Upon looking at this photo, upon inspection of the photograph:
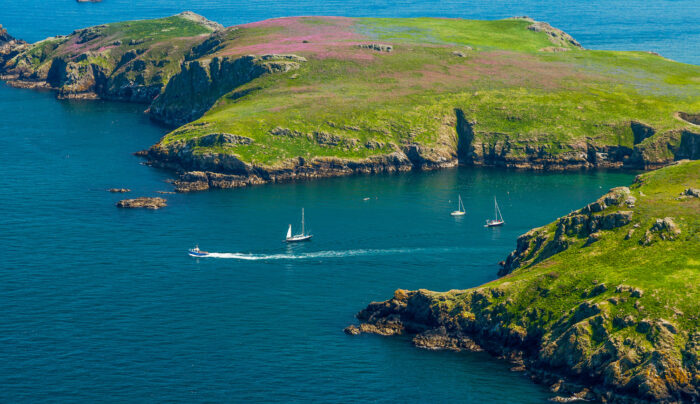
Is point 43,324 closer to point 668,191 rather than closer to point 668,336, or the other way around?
point 668,336

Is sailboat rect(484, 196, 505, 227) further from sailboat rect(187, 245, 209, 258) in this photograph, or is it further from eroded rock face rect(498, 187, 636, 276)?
sailboat rect(187, 245, 209, 258)

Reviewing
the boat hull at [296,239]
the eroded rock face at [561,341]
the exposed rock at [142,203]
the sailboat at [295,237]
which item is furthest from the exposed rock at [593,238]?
the exposed rock at [142,203]

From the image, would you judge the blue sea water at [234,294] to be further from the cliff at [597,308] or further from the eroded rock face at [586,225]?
the eroded rock face at [586,225]

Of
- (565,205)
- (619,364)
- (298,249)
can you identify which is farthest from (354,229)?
(619,364)

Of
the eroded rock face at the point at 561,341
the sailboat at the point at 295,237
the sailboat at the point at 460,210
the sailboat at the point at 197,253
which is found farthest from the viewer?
the sailboat at the point at 460,210

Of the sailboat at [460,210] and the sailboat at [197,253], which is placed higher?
the sailboat at [460,210]

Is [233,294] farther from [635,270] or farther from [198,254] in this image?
[635,270]
